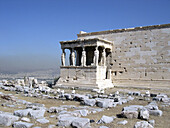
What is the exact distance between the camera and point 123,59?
720 inches

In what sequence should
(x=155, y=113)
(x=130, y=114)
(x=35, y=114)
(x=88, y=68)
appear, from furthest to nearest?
(x=88, y=68), (x=155, y=113), (x=130, y=114), (x=35, y=114)

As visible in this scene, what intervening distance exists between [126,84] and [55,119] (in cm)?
1224

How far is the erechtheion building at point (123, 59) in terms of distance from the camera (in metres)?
16.5

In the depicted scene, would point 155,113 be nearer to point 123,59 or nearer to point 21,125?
point 21,125

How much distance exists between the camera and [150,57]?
17.0m

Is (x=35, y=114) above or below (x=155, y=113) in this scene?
above

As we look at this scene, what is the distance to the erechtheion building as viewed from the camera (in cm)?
1653

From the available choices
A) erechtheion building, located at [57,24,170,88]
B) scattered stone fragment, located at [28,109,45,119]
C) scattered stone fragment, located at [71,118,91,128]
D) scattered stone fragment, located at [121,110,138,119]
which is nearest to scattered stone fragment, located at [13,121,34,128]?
scattered stone fragment, located at [28,109,45,119]

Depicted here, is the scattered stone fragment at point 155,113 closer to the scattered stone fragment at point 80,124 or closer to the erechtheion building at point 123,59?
the scattered stone fragment at point 80,124

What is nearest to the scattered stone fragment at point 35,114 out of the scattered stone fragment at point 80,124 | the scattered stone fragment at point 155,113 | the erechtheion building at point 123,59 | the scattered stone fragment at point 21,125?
the scattered stone fragment at point 21,125

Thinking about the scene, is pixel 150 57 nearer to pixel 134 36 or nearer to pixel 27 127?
pixel 134 36

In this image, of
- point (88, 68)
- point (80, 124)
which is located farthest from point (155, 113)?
point (88, 68)

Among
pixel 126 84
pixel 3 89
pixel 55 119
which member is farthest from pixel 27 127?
pixel 126 84

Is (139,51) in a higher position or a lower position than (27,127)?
higher
